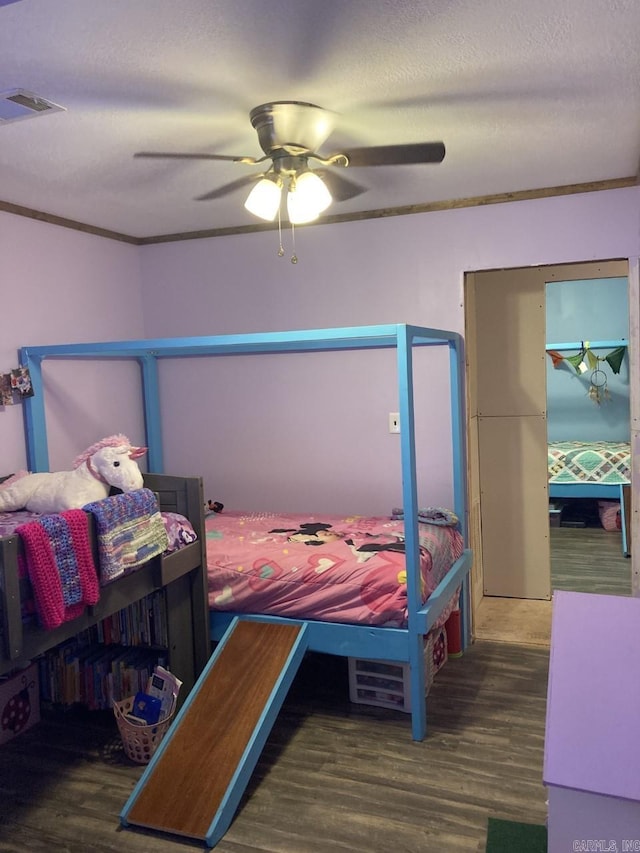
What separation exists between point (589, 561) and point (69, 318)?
12.1 feet

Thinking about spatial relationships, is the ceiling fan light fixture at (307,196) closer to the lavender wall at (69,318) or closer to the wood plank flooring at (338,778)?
the lavender wall at (69,318)

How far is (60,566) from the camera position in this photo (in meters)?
2.09

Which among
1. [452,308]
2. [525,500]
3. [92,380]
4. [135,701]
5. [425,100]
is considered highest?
[425,100]

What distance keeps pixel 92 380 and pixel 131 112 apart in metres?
1.82

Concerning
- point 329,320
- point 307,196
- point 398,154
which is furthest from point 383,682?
point 398,154

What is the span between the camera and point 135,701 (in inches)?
108

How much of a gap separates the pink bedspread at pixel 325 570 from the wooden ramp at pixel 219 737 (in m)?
0.12

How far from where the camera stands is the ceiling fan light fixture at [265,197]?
7.67 ft

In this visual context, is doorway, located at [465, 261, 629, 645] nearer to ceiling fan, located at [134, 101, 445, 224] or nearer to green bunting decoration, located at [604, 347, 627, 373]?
ceiling fan, located at [134, 101, 445, 224]

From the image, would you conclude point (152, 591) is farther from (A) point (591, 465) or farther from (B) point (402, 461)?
(A) point (591, 465)

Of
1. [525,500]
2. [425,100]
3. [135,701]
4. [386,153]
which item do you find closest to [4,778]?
[135,701]

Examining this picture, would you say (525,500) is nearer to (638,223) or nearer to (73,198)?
(638,223)

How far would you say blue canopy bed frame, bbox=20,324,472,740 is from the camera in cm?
261

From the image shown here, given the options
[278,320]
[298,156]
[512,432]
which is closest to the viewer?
[298,156]
